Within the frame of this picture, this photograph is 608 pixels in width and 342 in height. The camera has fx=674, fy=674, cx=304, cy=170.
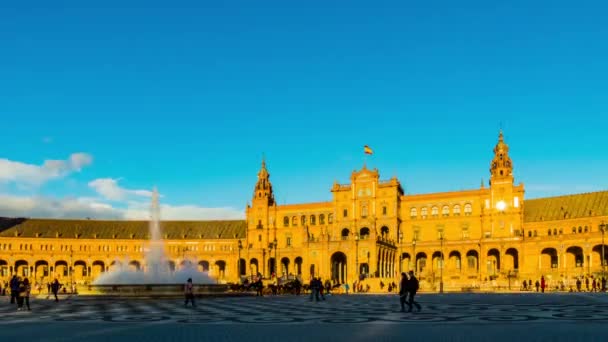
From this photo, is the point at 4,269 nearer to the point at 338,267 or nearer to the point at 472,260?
the point at 338,267

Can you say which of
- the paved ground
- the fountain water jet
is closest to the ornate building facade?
the fountain water jet

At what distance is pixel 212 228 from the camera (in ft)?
495

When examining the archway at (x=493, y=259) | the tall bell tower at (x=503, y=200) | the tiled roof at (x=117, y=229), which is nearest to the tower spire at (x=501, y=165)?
the tall bell tower at (x=503, y=200)

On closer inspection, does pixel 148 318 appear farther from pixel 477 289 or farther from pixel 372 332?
pixel 477 289

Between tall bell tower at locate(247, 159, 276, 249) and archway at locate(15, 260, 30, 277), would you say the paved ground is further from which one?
archway at locate(15, 260, 30, 277)

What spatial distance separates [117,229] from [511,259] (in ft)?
280

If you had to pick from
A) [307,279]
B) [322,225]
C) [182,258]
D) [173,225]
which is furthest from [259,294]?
[173,225]

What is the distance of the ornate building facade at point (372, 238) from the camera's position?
10469 centimetres

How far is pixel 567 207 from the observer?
378 ft

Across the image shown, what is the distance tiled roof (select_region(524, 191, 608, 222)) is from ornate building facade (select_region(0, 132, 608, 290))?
0.67ft

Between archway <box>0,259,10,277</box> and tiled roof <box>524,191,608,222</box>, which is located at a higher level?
tiled roof <box>524,191,608,222</box>

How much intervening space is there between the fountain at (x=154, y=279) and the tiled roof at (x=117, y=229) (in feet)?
279

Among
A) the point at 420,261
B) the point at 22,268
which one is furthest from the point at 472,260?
the point at 22,268

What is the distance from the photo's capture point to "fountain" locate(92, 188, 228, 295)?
50.5m
